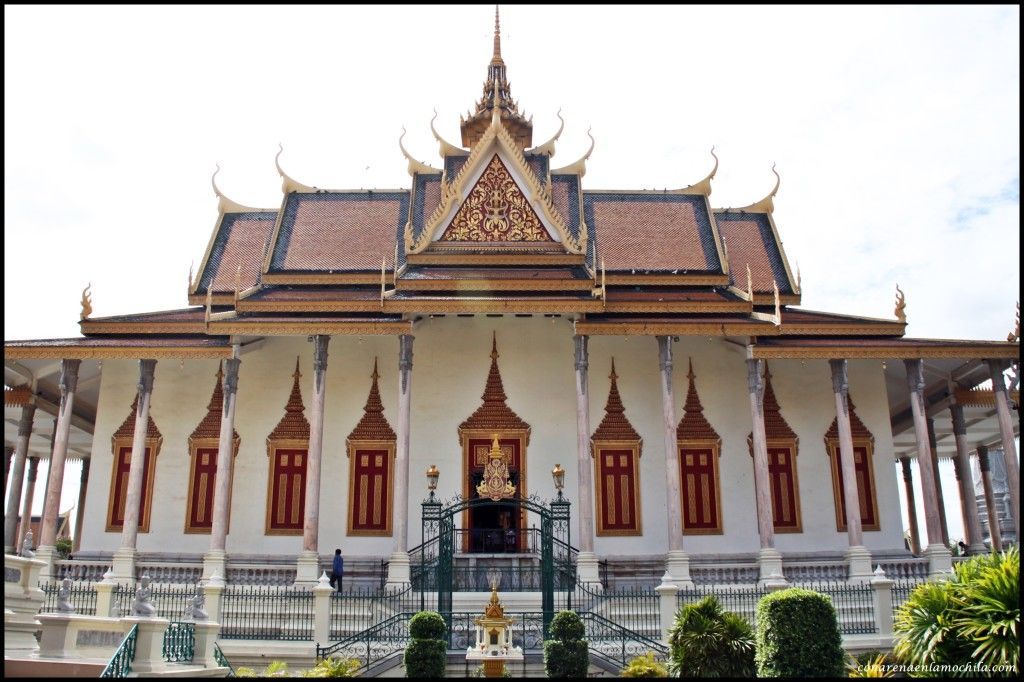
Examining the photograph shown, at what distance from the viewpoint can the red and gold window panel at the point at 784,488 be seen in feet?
64.6

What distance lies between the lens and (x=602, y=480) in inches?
787

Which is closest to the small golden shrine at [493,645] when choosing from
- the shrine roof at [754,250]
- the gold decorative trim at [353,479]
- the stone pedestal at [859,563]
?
the gold decorative trim at [353,479]

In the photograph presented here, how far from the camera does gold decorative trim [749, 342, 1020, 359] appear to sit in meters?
18.8

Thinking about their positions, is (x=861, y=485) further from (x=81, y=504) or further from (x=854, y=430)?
(x=81, y=504)

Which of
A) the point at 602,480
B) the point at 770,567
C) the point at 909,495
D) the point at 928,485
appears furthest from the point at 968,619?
the point at 909,495

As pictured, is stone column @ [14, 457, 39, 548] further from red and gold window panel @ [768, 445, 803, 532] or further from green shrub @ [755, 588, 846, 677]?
green shrub @ [755, 588, 846, 677]

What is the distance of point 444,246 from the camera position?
20859 mm

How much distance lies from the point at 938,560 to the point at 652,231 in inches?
400

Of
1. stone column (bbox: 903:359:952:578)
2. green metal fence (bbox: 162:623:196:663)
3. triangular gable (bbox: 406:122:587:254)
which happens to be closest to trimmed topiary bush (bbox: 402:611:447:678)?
green metal fence (bbox: 162:623:196:663)

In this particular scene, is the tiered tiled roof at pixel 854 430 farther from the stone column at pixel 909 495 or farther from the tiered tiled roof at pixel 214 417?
the tiered tiled roof at pixel 214 417

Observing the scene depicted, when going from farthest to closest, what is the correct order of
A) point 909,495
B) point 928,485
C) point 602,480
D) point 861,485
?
point 909,495
point 861,485
point 602,480
point 928,485

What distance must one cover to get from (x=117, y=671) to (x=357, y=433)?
11.0 metres

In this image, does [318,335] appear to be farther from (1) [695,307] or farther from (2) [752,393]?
(2) [752,393]

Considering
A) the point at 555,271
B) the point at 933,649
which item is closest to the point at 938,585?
the point at 933,649
